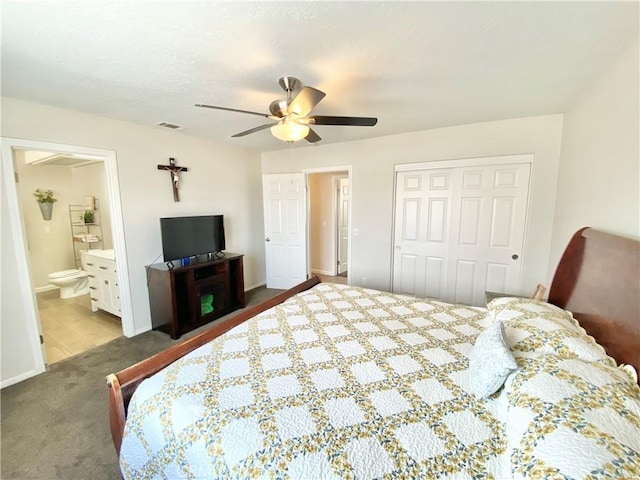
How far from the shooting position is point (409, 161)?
11.6 feet

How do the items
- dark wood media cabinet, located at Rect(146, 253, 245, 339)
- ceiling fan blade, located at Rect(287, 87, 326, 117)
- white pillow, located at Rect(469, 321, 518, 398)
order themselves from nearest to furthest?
Answer: white pillow, located at Rect(469, 321, 518, 398), ceiling fan blade, located at Rect(287, 87, 326, 117), dark wood media cabinet, located at Rect(146, 253, 245, 339)

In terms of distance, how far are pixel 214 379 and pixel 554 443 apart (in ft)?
4.36

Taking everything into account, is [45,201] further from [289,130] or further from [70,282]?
[289,130]

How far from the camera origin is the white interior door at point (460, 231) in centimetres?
307

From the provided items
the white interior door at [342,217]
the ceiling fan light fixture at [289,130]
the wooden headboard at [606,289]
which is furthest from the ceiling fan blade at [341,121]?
the white interior door at [342,217]

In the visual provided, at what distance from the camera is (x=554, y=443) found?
0.77 m

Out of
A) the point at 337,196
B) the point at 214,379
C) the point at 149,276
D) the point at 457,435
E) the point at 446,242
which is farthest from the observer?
the point at 337,196

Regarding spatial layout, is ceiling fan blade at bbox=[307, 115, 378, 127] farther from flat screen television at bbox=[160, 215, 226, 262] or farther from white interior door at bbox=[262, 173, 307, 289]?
white interior door at bbox=[262, 173, 307, 289]

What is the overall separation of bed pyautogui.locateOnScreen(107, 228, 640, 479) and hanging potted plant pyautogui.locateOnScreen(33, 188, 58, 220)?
488 centimetres

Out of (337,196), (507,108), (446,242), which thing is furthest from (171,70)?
(337,196)

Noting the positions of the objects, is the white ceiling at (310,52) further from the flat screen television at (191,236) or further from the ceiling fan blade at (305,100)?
the flat screen television at (191,236)

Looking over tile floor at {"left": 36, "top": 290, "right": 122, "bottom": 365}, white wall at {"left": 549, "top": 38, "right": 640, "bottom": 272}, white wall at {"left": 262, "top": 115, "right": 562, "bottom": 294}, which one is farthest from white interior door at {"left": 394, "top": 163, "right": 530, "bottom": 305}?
tile floor at {"left": 36, "top": 290, "right": 122, "bottom": 365}

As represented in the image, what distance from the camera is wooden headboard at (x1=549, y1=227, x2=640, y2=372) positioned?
3.88ft

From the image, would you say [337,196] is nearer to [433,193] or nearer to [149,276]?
[433,193]
